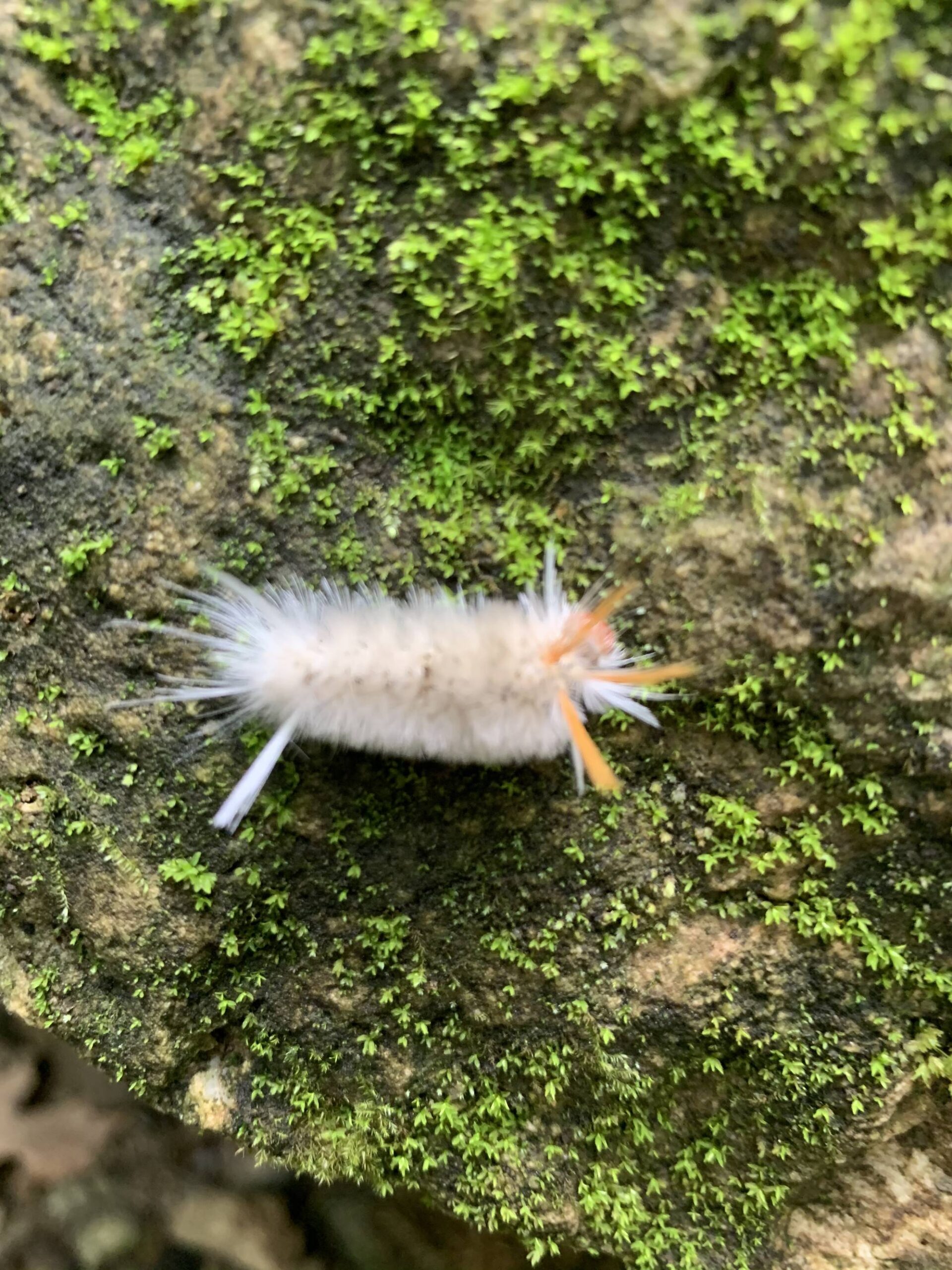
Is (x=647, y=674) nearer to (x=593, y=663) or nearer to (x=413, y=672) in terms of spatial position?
(x=593, y=663)

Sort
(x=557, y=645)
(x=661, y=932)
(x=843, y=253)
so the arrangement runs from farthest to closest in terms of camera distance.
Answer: (x=661, y=932), (x=557, y=645), (x=843, y=253)

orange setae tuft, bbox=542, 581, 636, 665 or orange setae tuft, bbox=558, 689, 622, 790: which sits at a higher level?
orange setae tuft, bbox=542, 581, 636, 665

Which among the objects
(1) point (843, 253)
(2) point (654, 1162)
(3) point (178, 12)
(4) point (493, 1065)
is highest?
(3) point (178, 12)

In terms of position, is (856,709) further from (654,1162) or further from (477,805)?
(654,1162)

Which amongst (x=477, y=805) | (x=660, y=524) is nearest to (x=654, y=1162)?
(x=477, y=805)

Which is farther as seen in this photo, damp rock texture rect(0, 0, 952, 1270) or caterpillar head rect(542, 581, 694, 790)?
caterpillar head rect(542, 581, 694, 790)

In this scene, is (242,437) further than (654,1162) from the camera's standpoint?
No

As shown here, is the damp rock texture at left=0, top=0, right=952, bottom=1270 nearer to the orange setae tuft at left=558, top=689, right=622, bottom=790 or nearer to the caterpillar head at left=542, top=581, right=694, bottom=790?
the caterpillar head at left=542, top=581, right=694, bottom=790

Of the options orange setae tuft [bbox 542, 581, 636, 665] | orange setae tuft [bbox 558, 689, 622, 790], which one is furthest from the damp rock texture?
orange setae tuft [bbox 558, 689, 622, 790]
